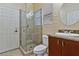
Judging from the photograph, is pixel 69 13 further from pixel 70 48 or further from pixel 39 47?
pixel 39 47

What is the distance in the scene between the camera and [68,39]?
2.04 meters

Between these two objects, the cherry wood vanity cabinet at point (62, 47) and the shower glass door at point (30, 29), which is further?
the shower glass door at point (30, 29)

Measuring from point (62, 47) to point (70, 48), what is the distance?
6.0 inches

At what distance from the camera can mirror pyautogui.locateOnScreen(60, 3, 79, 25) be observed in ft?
7.22

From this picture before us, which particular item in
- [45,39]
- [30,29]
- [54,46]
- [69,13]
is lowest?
[54,46]

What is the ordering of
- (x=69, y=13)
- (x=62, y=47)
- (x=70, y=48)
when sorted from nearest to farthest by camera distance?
(x=70, y=48)
(x=62, y=47)
(x=69, y=13)

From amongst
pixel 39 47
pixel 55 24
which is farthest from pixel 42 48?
pixel 55 24

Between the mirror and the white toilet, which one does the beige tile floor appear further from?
the mirror

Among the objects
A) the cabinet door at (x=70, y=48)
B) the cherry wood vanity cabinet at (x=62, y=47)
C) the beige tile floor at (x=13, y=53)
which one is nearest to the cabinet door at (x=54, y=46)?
the cherry wood vanity cabinet at (x=62, y=47)

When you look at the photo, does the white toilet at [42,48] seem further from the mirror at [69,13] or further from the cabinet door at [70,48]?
the mirror at [69,13]

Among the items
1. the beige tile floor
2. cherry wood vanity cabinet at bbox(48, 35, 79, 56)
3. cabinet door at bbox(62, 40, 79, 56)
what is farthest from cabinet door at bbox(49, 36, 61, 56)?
the beige tile floor

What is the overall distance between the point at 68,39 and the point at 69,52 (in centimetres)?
20

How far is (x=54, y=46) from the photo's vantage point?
228 cm

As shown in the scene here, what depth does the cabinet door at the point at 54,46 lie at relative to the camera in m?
2.21
